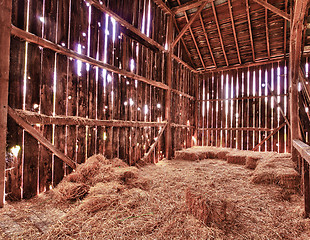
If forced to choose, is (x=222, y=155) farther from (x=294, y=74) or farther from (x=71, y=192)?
(x=71, y=192)

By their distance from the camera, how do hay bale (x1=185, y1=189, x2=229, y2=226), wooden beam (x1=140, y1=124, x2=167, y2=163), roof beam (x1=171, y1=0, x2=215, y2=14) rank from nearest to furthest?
hay bale (x1=185, y1=189, x2=229, y2=226) < wooden beam (x1=140, y1=124, x2=167, y2=163) < roof beam (x1=171, y1=0, x2=215, y2=14)

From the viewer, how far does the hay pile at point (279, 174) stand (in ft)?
10.9

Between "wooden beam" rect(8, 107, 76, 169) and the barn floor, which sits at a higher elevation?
"wooden beam" rect(8, 107, 76, 169)

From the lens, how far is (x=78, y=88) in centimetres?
370

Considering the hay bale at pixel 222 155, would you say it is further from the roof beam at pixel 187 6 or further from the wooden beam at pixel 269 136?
the roof beam at pixel 187 6

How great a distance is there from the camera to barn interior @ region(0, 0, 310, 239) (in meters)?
2.24

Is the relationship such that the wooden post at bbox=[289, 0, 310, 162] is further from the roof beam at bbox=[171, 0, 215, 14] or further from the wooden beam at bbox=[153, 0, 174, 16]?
the wooden beam at bbox=[153, 0, 174, 16]

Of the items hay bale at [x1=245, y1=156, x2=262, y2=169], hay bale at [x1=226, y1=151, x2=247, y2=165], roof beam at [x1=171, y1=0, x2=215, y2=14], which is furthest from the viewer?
roof beam at [x1=171, y1=0, x2=215, y2=14]

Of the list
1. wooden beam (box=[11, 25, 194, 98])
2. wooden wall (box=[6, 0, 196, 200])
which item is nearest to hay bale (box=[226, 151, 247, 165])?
wooden wall (box=[6, 0, 196, 200])

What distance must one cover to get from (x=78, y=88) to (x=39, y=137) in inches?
49.1

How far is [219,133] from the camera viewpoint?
873 centimetres

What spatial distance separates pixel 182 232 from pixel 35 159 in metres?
2.68

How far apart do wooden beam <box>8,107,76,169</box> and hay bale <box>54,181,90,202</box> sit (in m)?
0.58

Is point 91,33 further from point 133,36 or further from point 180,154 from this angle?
point 180,154
